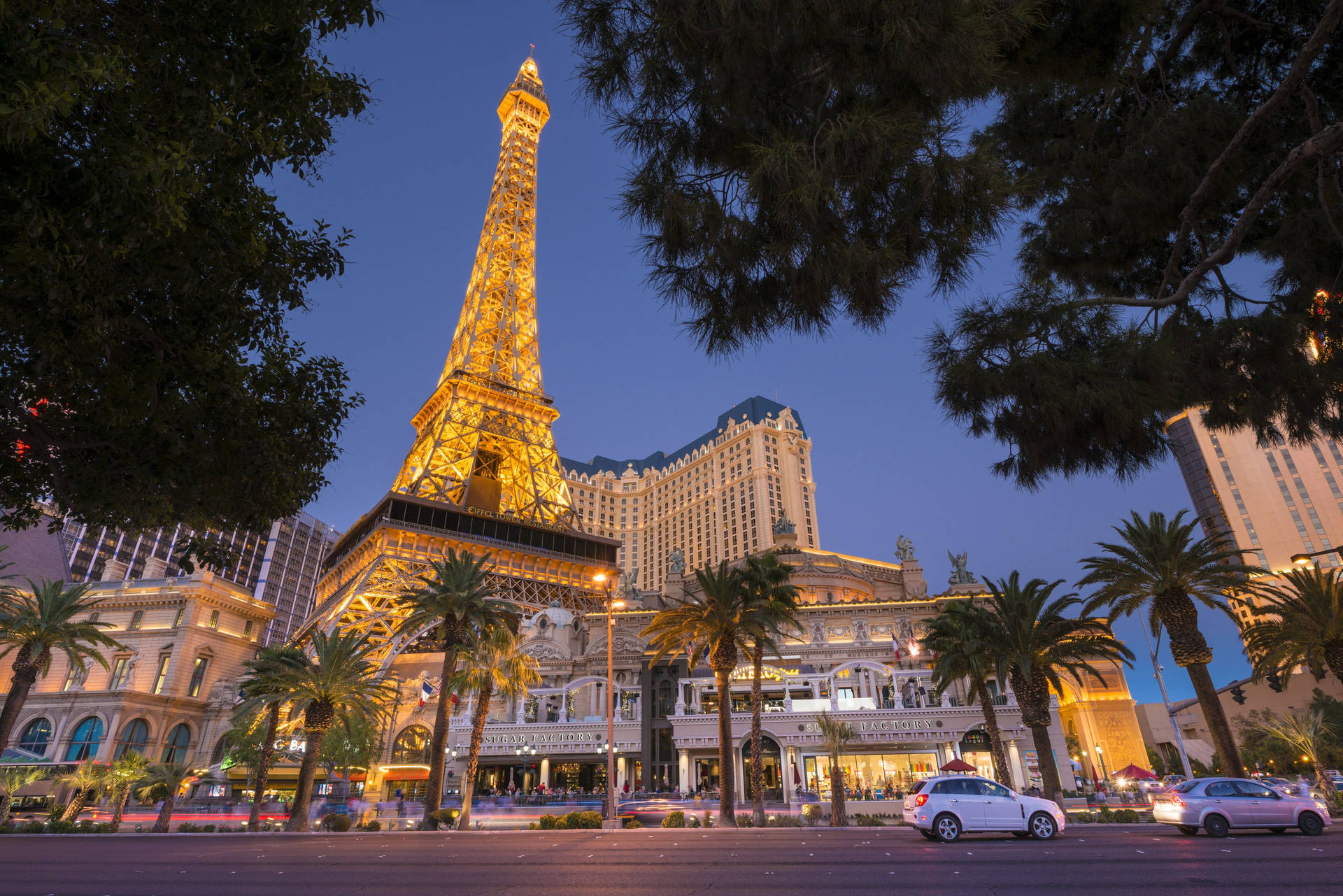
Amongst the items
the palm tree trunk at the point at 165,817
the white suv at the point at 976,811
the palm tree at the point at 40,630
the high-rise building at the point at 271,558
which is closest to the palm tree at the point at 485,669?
the palm tree trunk at the point at 165,817

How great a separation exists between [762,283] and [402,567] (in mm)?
50386

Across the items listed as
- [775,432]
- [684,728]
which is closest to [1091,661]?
[684,728]

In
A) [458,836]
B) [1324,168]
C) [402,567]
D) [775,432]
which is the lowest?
[458,836]

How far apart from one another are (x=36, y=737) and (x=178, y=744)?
28.7ft

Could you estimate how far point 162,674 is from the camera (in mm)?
54344

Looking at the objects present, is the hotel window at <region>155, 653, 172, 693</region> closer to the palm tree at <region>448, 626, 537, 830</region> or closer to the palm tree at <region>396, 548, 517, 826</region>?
the palm tree at <region>396, 548, 517, 826</region>

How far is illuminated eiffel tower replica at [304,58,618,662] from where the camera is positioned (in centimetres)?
5325

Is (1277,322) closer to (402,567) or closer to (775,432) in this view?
(402,567)

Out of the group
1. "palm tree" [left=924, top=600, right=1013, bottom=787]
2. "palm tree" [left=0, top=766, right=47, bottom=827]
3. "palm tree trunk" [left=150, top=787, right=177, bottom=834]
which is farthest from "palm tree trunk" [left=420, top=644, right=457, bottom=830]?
"palm tree" [left=924, top=600, right=1013, bottom=787]

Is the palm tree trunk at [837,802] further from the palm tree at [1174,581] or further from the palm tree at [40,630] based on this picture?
the palm tree at [40,630]

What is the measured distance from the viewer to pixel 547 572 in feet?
200

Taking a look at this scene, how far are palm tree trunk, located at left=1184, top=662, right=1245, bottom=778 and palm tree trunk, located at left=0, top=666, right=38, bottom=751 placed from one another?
47.5m

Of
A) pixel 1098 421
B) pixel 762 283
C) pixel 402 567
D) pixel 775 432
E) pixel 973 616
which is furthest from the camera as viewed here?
pixel 775 432

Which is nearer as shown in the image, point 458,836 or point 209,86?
point 209,86
